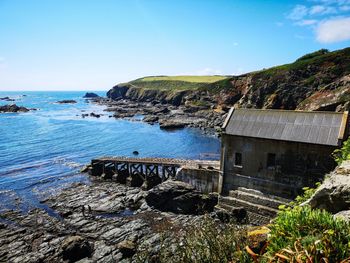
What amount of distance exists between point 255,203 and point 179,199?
314 inches

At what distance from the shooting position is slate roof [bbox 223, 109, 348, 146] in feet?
81.3

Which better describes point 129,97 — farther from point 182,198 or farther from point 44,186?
point 182,198

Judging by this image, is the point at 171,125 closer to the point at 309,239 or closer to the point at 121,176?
the point at 121,176

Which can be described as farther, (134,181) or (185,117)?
(185,117)

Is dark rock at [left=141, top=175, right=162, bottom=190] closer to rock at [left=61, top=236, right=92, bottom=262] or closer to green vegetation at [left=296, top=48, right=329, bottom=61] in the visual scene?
rock at [left=61, top=236, right=92, bottom=262]

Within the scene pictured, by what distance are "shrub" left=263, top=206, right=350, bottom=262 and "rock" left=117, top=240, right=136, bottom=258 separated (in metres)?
18.3

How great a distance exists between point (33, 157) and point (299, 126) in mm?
48218

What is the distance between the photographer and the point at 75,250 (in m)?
23.4

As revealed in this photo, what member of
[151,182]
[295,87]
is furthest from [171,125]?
[151,182]

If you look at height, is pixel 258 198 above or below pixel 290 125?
below

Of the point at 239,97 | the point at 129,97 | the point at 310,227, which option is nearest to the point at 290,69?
the point at 239,97

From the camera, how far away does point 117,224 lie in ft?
96.3

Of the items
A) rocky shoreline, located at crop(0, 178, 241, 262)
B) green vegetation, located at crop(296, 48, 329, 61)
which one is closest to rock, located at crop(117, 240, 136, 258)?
rocky shoreline, located at crop(0, 178, 241, 262)

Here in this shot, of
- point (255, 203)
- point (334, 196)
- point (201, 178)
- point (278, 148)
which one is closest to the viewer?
point (334, 196)
